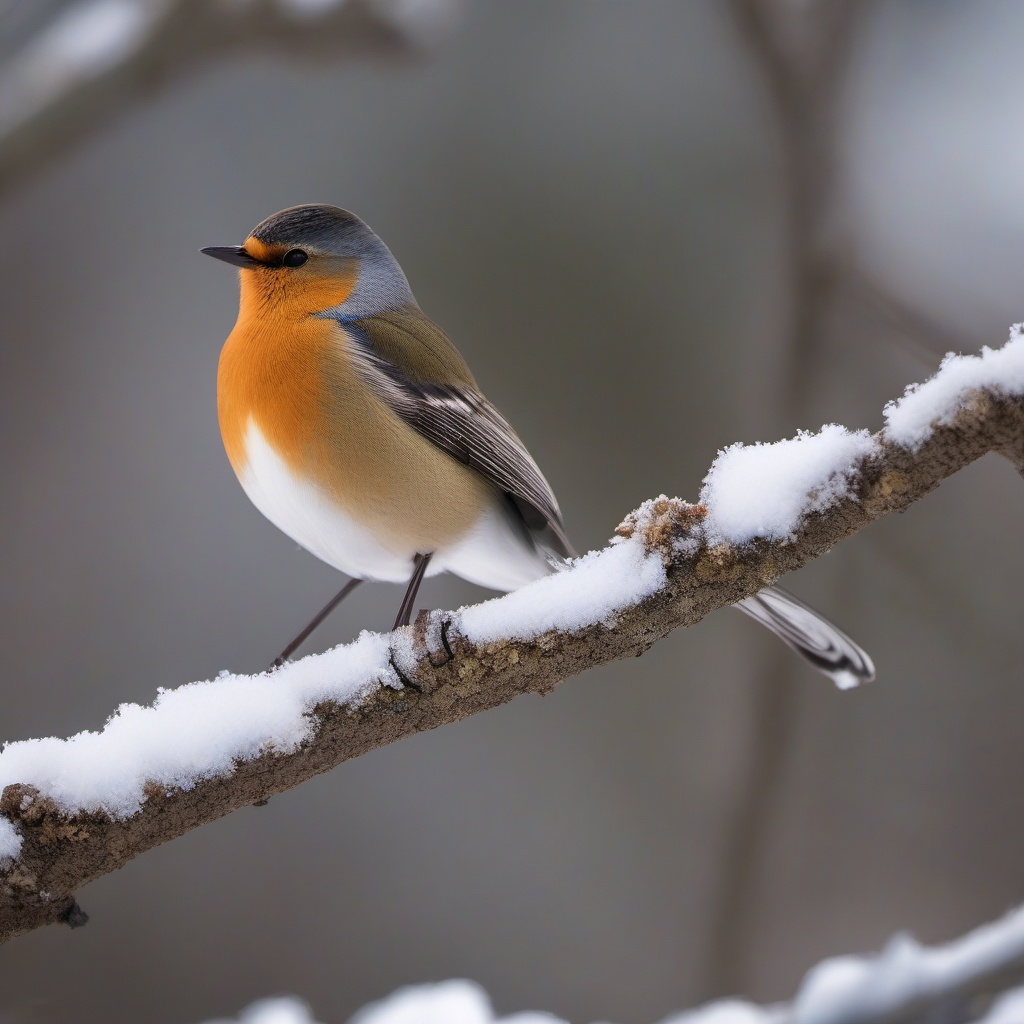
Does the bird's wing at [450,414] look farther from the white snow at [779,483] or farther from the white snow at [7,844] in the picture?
the white snow at [7,844]

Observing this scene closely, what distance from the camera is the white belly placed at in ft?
6.72

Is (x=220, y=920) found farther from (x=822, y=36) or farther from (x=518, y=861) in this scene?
(x=822, y=36)

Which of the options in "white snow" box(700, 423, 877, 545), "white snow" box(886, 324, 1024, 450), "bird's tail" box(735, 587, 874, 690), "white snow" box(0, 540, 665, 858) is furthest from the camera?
"bird's tail" box(735, 587, 874, 690)

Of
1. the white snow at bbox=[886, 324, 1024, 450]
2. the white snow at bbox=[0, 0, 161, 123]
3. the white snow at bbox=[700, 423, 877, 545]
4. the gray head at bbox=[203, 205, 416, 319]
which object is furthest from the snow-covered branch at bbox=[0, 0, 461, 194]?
the white snow at bbox=[886, 324, 1024, 450]

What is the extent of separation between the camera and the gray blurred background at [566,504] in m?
3.30

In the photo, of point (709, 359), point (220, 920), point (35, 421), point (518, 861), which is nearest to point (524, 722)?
point (518, 861)

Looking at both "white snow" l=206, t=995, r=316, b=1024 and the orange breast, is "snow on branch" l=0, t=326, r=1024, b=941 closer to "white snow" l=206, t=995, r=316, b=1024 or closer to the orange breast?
the orange breast

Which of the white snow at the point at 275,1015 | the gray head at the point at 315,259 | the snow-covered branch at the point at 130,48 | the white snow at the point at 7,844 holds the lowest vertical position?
the white snow at the point at 275,1015

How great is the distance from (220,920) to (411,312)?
232cm

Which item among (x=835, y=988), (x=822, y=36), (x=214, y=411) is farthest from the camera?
(x=214, y=411)

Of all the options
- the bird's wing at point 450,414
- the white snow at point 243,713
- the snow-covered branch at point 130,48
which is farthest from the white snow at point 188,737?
the snow-covered branch at point 130,48

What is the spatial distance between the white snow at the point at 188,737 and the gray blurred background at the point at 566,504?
196cm

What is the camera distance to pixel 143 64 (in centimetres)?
274

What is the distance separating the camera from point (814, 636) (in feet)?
6.63
